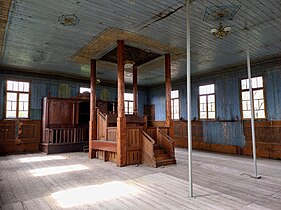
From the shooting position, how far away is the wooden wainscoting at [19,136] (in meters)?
9.12

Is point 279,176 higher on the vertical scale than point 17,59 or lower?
lower

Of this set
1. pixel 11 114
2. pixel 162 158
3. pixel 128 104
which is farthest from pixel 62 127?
pixel 162 158

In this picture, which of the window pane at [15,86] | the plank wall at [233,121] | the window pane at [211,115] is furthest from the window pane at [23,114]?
the window pane at [211,115]

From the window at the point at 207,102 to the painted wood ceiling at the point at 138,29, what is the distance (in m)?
1.77

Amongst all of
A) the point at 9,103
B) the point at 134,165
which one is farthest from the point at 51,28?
the point at 9,103

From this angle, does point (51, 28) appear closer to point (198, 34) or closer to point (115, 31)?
point (115, 31)

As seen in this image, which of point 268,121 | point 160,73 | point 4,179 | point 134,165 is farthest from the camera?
point 160,73

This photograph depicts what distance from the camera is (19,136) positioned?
9.50 metres

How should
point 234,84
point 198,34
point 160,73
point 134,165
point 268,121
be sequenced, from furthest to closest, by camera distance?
point 160,73 → point 234,84 → point 268,121 → point 134,165 → point 198,34

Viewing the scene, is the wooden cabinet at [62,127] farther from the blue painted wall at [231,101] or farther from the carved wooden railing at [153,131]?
the blue painted wall at [231,101]

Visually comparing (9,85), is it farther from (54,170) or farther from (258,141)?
(258,141)

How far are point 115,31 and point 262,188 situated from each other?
544 centimetres

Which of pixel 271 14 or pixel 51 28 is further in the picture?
pixel 51 28

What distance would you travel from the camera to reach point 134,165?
21.4 feet
